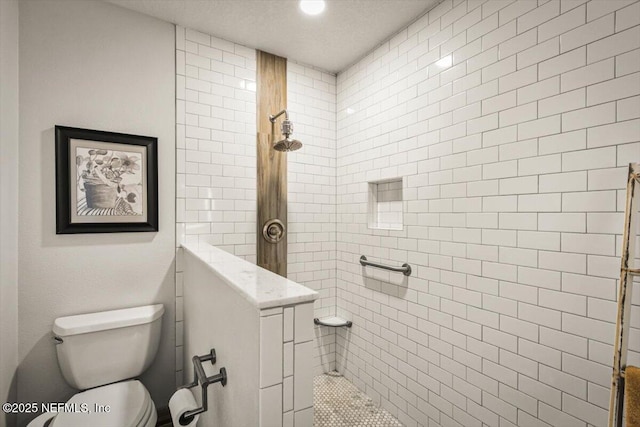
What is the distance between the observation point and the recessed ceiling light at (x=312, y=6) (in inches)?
67.5

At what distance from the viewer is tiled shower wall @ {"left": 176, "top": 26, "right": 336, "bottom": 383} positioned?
1969 millimetres

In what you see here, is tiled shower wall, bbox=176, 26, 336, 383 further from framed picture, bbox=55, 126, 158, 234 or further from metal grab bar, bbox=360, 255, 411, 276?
metal grab bar, bbox=360, 255, 411, 276

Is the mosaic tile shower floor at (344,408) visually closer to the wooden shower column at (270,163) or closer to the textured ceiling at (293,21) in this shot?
the wooden shower column at (270,163)

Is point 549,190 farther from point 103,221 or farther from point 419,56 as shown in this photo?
point 103,221

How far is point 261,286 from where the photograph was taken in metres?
0.86

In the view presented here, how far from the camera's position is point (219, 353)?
1120 millimetres

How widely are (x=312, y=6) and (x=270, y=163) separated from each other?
103 centimetres

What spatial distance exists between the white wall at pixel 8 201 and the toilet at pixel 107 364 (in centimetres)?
18

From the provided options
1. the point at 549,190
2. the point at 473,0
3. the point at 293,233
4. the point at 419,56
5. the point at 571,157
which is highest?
the point at 473,0

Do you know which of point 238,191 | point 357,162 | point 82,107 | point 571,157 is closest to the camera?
point 571,157

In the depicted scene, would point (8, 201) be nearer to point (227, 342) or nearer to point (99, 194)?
point (99, 194)

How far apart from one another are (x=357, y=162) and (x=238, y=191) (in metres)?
0.93

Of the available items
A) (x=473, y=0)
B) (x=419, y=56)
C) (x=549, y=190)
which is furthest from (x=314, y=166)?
(x=549, y=190)

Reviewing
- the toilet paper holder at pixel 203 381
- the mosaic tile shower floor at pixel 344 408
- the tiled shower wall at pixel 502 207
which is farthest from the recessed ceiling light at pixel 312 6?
the mosaic tile shower floor at pixel 344 408
